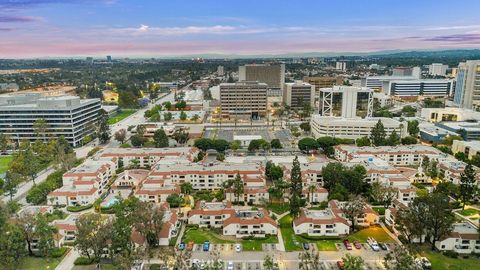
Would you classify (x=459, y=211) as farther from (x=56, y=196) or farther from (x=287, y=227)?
(x=56, y=196)

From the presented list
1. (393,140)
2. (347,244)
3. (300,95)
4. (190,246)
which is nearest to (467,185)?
(347,244)

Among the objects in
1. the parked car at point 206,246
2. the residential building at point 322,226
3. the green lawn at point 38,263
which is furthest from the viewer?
the residential building at point 322,226

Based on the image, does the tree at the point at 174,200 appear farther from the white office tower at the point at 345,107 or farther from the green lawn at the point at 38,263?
the white office tower at the point at 345,107

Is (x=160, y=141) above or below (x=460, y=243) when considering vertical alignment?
above

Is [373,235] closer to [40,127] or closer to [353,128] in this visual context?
[353,128]

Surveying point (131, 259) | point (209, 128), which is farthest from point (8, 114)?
point (131, 259)

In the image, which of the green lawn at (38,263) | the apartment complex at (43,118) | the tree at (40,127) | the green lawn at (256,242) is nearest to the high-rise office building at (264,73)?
the apartment complex at (43,118)
